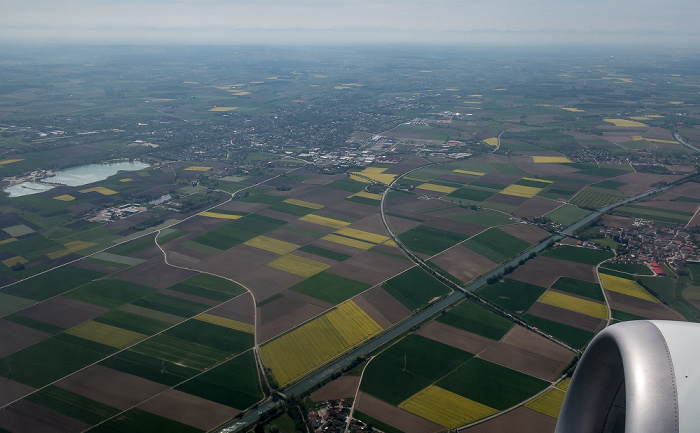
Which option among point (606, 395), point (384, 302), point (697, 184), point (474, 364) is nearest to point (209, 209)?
point (384, 302)

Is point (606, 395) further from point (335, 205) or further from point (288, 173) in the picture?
point (288, 173)

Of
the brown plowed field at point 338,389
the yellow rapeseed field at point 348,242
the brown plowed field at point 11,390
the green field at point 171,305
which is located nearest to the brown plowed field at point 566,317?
the brown plowed field at point 338,389

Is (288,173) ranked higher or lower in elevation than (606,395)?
lower

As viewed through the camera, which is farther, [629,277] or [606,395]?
[629,277]

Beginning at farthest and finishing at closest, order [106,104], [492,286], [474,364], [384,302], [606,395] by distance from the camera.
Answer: [106,104] < [492,286] < [384,302] < [474,364] < [606,395]

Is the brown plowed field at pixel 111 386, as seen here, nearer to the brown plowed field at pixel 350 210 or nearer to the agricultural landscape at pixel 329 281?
the agricultural landscape at pixel 329 281

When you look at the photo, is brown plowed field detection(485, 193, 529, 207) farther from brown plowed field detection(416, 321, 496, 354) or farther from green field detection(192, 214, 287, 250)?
brown plowed field detection(416, 321, 496, 354)
